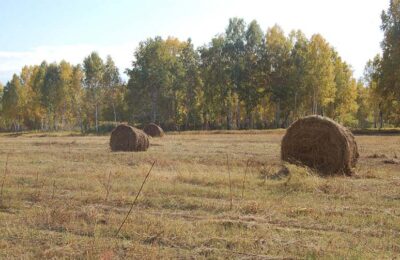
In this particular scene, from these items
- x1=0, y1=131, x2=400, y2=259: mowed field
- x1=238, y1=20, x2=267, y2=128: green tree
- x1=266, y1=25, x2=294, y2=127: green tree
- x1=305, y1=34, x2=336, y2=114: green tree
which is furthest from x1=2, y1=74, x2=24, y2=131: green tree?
x1=0, y1=131, x2=400, y2=259: mowed field

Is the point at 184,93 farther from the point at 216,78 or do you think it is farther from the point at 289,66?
the point at 289,66

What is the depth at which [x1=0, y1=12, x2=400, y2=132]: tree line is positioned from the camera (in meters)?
61.3

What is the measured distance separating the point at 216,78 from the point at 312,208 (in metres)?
55.5

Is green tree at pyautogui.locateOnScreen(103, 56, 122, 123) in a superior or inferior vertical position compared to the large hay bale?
superior

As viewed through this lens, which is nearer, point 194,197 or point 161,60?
point 194,197

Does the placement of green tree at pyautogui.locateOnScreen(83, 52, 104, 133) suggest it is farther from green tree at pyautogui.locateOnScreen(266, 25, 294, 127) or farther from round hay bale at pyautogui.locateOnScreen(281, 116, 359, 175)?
round hay bale at pyautogui.locateOnScreen(281, 116, 359, 175)

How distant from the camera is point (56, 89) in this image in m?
77.4

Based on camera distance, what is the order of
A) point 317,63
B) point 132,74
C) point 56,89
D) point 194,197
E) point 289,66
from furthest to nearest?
point 56,89, point 132,74, point 289,66, point 317,63, point 194,197

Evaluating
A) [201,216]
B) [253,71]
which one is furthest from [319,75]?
[201,216]

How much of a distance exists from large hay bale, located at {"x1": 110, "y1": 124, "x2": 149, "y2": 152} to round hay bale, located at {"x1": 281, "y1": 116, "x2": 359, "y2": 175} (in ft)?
35.0

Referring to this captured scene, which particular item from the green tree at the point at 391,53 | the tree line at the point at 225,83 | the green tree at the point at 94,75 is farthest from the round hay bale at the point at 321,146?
the green tree at the point at 94,75

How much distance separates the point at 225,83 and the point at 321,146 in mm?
48583

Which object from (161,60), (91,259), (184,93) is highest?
(161,60)

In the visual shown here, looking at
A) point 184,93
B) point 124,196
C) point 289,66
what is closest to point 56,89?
point 184,93
